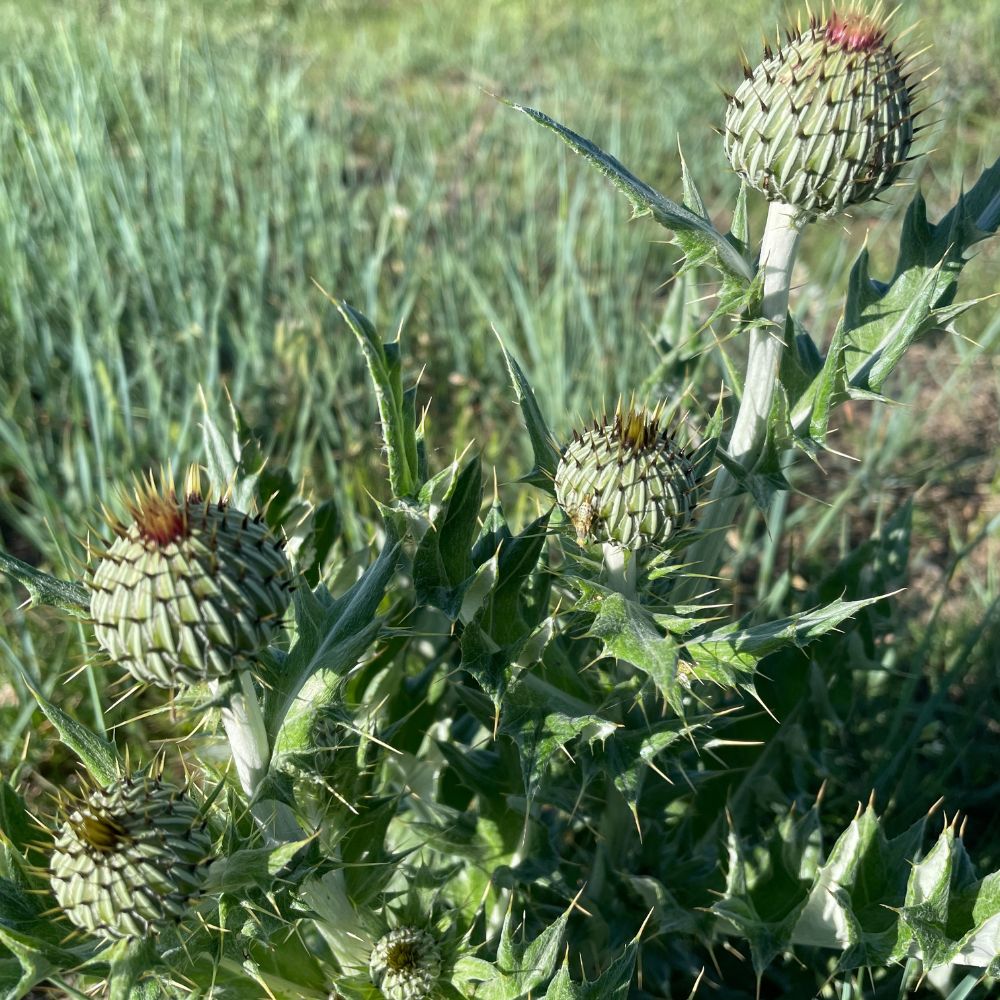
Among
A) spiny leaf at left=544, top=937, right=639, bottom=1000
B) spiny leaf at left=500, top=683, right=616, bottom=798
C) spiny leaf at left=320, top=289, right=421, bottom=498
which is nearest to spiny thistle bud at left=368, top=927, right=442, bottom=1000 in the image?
spiny leaf at left=544, top=937, right=639, bottom=1000

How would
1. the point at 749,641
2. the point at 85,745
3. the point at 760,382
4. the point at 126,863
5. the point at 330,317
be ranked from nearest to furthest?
the point at 126,863
the point at 85,745
the point at 749,641
the point at 760,382
the point at 330,317

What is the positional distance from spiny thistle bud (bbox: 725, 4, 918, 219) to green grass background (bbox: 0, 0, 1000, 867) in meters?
0.66

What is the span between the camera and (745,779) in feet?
8.15

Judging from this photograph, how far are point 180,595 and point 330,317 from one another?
3043 mm

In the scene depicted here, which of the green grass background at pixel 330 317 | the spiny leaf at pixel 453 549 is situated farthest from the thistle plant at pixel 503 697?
the green grass background at pixel 330 317

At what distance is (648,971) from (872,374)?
153 cm

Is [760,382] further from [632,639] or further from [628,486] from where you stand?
[632,639]

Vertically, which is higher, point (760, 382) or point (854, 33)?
point (854, 33)

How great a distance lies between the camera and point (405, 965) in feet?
5.48

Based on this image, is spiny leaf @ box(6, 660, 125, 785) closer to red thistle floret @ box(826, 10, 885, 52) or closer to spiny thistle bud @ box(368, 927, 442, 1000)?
spiny thistle bud @ box(368, 927, 442, 1000)

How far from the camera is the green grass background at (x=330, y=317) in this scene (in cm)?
317

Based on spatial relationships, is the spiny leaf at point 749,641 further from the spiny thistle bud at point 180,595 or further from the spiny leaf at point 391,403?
the spiny thistle bud at point 180,595

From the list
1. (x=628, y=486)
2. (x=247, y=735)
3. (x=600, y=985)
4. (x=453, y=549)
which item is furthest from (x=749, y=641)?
(x=247, y=735)

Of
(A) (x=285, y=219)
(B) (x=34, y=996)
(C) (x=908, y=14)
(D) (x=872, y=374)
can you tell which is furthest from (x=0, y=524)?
(C) (x=908, y=14)
